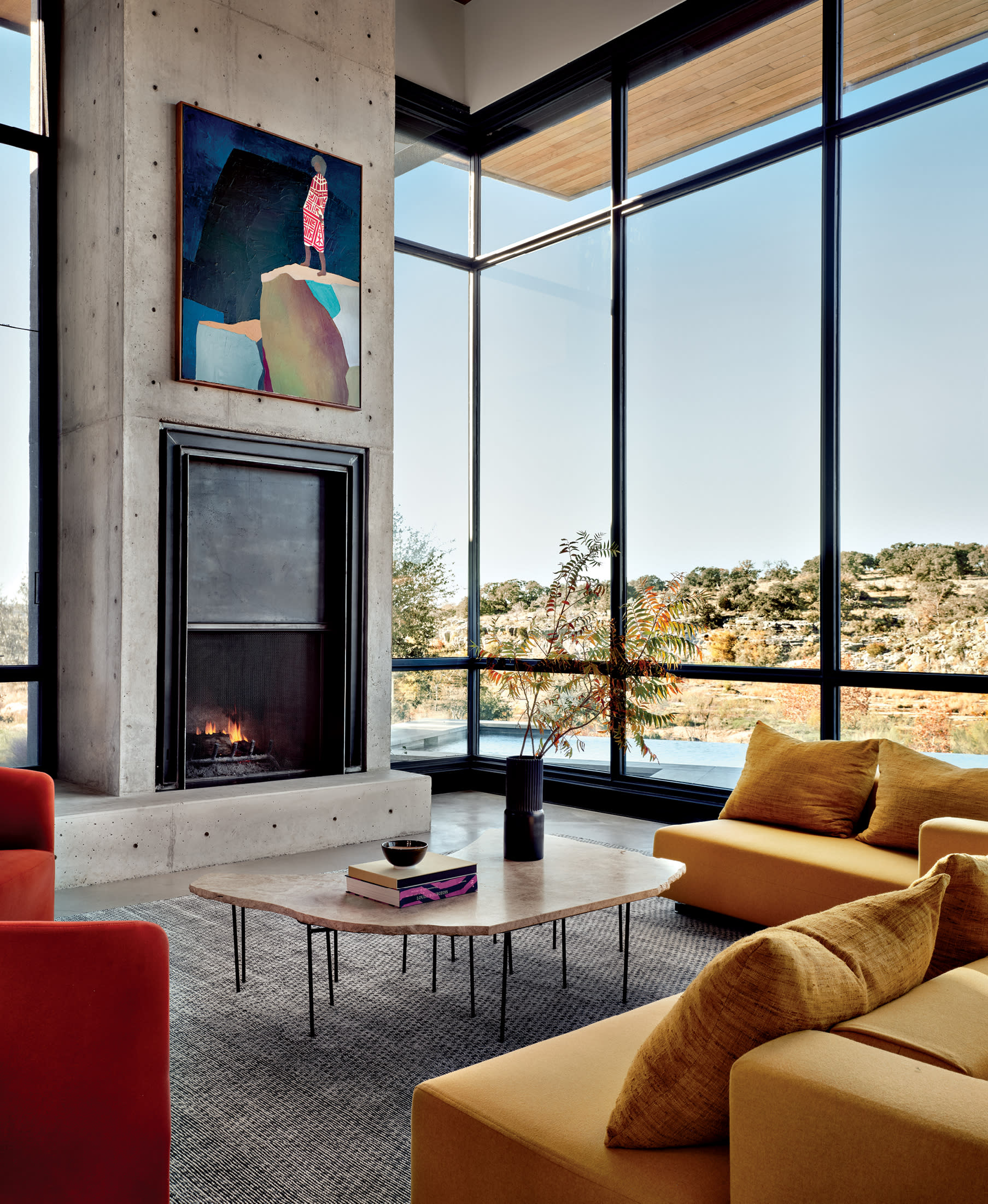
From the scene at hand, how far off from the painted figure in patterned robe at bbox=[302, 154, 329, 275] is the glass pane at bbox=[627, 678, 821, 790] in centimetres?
304

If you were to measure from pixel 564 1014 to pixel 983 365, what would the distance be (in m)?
3.44

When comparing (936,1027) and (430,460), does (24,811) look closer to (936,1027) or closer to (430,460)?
(936,1027)

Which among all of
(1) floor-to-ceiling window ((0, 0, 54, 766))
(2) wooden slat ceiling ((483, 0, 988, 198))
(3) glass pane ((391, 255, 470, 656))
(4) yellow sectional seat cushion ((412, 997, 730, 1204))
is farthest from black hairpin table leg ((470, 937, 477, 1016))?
(2) wooden slat ceiling ((483, 0, 988, 198))

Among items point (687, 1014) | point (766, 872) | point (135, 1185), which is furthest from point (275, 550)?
point (687, 1014)

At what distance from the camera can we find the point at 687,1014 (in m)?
1.38

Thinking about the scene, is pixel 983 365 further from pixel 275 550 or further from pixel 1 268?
pixel 1 268

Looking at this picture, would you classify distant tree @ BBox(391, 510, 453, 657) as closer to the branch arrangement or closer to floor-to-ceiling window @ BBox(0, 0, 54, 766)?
the branch arrangement

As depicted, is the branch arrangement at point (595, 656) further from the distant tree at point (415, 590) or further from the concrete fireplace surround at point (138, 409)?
the concrete fireplace surround at point (138, 409)

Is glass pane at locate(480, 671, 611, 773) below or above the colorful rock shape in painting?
below

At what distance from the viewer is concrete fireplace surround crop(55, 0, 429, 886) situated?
466 centimetres

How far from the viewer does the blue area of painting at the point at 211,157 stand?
4844 mm

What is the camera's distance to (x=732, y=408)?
218 inches

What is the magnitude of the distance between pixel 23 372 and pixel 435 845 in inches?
124

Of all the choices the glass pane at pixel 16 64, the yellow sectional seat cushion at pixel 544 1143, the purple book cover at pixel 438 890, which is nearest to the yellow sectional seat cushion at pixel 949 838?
the purple book cover at pixel 438 890
